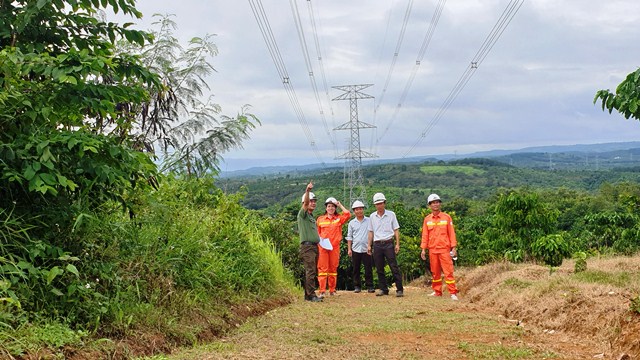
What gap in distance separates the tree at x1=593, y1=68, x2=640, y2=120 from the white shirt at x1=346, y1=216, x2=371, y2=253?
20.9 feet

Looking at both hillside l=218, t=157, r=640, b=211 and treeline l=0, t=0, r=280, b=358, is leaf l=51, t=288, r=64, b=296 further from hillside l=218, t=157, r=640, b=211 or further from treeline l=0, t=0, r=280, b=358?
hillside l=218, t=157, r=640, b=211

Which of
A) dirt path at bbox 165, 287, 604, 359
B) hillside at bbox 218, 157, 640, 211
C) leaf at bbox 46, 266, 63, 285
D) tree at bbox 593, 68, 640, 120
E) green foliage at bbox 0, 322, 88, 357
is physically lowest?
hillside at bbox 218, 157, 640, 211

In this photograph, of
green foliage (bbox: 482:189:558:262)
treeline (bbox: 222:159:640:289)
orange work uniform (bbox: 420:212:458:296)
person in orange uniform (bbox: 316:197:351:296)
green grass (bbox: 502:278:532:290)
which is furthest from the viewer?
green foliage (bbox: 482:189:558:262)

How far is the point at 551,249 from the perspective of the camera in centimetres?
1504

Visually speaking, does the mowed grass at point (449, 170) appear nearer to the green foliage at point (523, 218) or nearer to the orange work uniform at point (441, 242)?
the green foliage at point (523, 218)

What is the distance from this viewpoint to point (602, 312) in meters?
7.11

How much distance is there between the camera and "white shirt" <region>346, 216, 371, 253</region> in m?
13.9

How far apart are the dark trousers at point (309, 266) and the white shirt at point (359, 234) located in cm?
233

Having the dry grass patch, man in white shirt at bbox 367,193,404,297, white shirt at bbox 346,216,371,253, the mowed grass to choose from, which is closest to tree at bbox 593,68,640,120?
the dry grass patch

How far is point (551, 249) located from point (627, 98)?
25.0 ft

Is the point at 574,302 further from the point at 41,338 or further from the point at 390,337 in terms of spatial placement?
the point at 41,338

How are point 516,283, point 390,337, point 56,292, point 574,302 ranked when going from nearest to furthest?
point 56,292
point 390,337
point 574,302
point 516,283

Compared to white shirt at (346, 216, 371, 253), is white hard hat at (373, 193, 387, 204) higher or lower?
higher

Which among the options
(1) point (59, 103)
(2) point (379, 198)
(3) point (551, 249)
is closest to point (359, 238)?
(2) point (379, 198)
